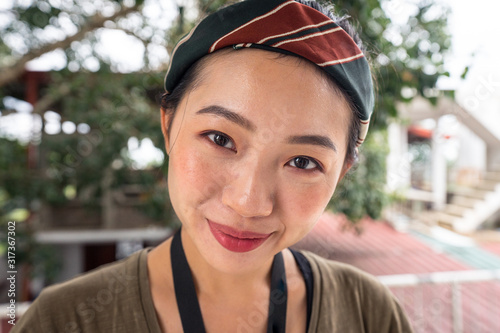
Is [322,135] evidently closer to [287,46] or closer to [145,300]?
[287,46]

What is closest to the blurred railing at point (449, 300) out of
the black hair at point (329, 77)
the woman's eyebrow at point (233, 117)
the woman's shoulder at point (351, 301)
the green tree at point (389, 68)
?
the green tree at point (389, 68)

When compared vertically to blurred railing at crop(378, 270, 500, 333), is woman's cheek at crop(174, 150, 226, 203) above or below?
above

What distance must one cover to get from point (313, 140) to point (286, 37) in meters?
0.21

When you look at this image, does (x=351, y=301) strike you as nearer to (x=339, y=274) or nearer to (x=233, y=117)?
(x=339, y=274)

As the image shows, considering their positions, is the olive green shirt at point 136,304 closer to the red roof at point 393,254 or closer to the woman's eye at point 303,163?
the woman's eye at point 303,163

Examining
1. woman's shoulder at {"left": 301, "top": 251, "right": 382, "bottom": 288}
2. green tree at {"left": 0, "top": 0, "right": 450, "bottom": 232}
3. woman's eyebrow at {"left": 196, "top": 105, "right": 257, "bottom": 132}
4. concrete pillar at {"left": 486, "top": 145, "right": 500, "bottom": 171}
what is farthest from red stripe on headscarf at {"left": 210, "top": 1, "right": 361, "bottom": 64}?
concrete pillar at {"left": 486, "top": 145, "right": 500, "bottom": 171}

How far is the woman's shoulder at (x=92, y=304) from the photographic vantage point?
2.50 feet

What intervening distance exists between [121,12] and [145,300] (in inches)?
101

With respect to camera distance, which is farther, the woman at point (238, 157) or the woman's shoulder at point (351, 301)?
the woman's shoulder at point (351, 301)

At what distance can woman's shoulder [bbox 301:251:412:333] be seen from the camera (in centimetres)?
92

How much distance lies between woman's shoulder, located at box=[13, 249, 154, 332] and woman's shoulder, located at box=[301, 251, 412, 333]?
1.57 feet

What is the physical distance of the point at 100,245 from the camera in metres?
6.41

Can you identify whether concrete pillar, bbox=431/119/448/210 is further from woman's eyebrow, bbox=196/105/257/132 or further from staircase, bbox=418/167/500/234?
woman's eyebrow, bbox=196/105/257/132

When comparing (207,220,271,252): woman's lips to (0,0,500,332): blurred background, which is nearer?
(207,220,271,252): woman's lips
